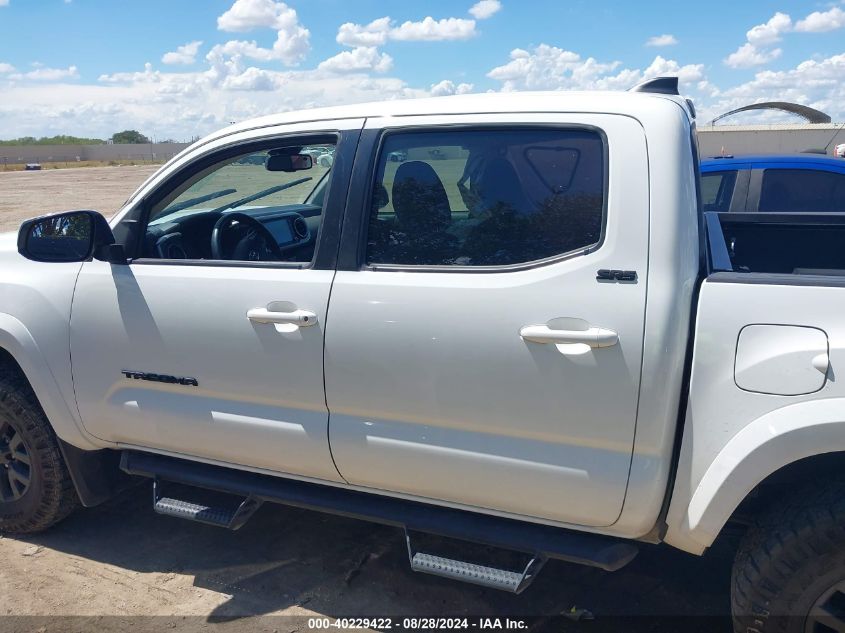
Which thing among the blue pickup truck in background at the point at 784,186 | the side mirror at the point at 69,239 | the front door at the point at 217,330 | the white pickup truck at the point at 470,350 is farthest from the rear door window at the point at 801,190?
the side mirror at the point at 69,239

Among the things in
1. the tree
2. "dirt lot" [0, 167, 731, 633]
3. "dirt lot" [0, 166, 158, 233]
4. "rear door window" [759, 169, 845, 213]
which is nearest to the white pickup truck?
"dirt lot" [0, 167, 731, 633]

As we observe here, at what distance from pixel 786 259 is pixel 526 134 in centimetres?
191

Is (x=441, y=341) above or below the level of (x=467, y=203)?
below

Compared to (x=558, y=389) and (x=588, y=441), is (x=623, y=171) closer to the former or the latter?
(x=558, y=389)

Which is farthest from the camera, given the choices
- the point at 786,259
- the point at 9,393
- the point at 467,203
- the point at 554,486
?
the point at 786,259

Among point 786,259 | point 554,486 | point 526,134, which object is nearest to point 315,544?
point 554,486

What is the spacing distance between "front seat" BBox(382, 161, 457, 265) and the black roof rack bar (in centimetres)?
79

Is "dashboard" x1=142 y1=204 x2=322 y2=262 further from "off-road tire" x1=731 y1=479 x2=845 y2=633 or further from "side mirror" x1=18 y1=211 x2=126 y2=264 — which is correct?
"off-road tire" x1=731 y1=479 x2=845 y2=633

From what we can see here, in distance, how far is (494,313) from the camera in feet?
7.72

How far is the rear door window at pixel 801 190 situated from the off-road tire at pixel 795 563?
5469 millimetres

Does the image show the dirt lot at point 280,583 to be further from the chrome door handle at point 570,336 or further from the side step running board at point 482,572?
the chrome door handle at point 570,336

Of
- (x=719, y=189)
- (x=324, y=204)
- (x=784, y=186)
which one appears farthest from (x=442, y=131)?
(x=784, y=186)

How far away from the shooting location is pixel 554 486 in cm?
237

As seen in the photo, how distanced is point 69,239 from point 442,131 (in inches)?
67.8
